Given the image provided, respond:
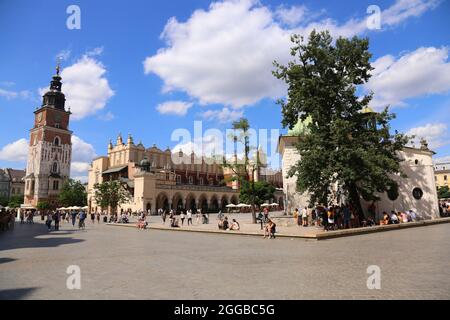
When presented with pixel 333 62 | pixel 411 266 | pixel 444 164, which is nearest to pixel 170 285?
A: pixel 411 266

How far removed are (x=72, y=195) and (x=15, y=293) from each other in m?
79.1

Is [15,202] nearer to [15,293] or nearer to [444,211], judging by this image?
[444,211]

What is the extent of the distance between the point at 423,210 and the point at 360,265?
75.3ft

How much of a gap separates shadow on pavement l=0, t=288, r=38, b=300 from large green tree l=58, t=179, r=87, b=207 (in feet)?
257

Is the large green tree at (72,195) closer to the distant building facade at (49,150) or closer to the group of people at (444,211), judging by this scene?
the distant building facade at (49,150)

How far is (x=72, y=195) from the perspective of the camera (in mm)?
78125

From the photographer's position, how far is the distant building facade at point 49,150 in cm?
8444

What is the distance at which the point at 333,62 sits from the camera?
71.9 feet

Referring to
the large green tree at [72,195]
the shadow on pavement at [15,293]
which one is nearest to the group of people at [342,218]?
the shadow on pavement at [15,293]

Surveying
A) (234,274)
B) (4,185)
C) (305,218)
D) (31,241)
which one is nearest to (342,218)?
(305,218)

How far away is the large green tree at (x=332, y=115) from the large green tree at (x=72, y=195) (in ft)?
229

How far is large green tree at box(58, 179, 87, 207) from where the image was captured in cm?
7769

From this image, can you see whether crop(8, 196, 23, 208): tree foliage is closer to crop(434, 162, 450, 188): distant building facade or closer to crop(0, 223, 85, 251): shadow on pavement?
crop(0, 223, 85, 251): shadow on pavement
